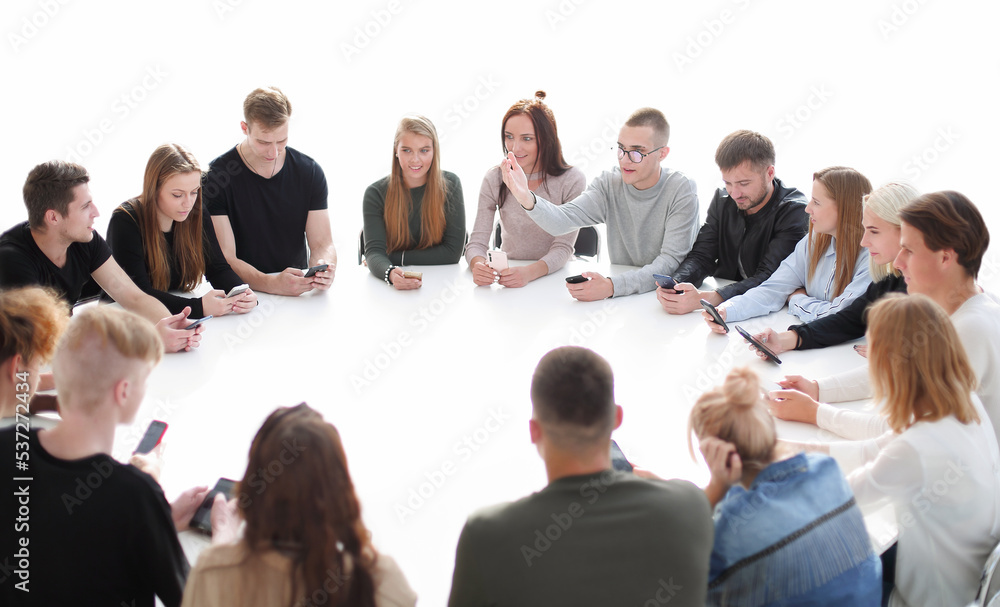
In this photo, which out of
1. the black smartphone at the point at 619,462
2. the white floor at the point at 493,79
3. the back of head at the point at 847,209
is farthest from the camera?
the white floor at the point at 493,79

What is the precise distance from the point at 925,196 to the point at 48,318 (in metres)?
2.43

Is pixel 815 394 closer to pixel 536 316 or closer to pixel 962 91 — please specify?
pixel 536 316

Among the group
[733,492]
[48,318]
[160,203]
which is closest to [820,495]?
[733,492]

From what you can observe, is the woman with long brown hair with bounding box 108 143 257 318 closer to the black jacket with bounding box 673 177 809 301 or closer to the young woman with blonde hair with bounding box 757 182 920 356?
the black jacket with bounding box 673 177 809 301

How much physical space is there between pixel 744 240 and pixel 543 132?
3.40ft

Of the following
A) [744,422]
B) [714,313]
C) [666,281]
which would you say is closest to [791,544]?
[744,422]

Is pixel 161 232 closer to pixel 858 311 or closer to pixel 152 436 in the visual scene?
pixel 152 436

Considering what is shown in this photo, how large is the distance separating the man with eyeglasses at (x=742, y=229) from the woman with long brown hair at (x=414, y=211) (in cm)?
109

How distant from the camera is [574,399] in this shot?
152cm

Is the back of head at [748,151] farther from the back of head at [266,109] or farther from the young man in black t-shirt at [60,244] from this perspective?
the young man in black t-shirt at [60,244]

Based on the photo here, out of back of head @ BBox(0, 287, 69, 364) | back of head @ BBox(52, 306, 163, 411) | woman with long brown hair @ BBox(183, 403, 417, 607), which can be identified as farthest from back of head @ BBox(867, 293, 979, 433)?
back of head @ BBox(0, 287, 69, 364)

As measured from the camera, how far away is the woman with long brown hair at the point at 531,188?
3.58m

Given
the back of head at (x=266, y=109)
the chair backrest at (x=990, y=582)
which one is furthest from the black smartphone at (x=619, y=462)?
the back of head at (x=266, y=109)

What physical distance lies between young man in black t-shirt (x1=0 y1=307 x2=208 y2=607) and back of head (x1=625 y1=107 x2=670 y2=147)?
2.45 metres
